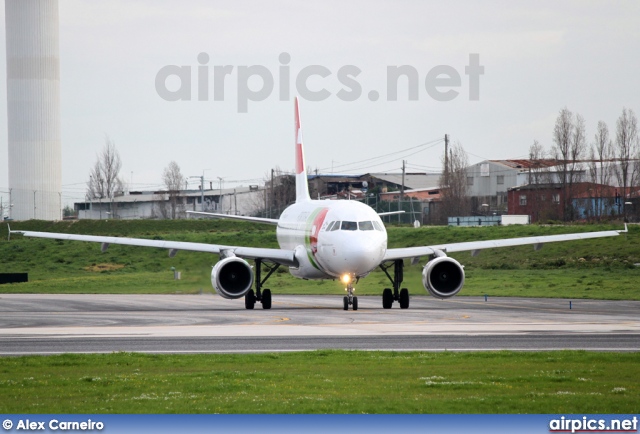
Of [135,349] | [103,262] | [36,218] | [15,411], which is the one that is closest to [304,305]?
[135,349]

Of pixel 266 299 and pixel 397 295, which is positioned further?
pixel 266 299

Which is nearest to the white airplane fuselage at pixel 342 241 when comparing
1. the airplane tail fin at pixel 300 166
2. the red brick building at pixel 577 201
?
the airplane tail fin at pixel 300 166

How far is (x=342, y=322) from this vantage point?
34.0 metres

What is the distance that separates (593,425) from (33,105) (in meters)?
121

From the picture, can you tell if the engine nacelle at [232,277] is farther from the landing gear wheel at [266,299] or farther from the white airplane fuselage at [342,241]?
the white airplane fuselage at [342,241]

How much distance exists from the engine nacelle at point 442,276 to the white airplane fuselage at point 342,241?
229cm

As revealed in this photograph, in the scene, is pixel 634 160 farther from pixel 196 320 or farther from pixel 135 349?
pixel 135 349

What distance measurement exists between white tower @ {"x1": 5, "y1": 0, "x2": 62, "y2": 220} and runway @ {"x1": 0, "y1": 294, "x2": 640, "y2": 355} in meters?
82.6

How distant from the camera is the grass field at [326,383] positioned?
16047 millimetres

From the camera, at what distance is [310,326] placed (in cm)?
3247

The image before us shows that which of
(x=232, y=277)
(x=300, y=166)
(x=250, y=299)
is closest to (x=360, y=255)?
(x=232, y=277)

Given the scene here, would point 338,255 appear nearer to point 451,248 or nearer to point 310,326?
point 310,326

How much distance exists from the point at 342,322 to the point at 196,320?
5.04 metres

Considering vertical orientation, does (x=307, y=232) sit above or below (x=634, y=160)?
below
